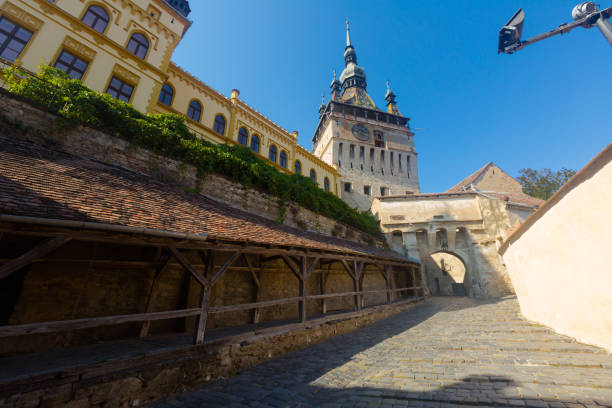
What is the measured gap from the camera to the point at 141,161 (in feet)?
26.5

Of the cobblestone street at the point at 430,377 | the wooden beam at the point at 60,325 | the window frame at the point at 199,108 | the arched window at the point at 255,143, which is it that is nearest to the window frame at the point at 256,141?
the arched window at the point at 255,143

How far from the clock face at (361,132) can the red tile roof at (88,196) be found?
81.6 feet

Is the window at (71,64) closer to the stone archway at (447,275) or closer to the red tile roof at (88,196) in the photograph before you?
the red tile roof at (88,196)

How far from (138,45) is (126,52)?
1211 millimetres

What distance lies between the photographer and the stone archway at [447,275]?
24.3 meters

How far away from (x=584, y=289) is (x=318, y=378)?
568cm

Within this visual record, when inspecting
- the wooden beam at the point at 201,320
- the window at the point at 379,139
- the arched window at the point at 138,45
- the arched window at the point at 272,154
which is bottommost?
the wooden beam at the point at 201,320

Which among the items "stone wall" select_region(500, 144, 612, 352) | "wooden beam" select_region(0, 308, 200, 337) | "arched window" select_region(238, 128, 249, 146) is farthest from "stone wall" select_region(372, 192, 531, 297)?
"wooden beam" select_region(0, 308, 200, 337)

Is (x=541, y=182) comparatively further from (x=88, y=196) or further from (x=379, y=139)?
(x=88, y=196)

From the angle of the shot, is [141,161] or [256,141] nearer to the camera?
[141,161]

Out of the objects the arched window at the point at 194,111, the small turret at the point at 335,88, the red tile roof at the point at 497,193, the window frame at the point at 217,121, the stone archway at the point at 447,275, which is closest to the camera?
the arched window at the point at 194,111

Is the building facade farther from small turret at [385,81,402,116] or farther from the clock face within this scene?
small turret at [385,81,402,116]

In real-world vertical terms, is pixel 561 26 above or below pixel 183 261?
above

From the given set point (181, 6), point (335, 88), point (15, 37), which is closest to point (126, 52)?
point (15, 37)
